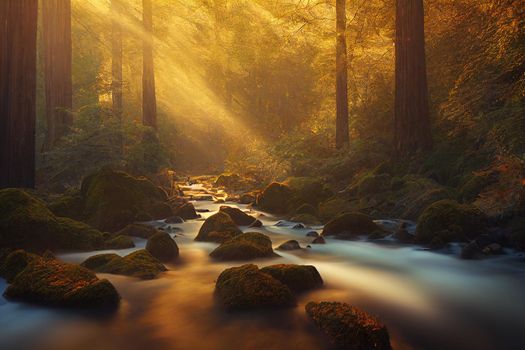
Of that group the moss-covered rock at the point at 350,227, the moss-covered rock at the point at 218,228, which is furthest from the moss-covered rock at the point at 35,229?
the moss-covered rock at the point at 350,227

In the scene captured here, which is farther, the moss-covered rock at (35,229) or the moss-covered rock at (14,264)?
the moss-covered rock at (35,229)

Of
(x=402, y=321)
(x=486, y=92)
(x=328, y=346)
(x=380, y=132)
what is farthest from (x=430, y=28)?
(x=328, y=346)

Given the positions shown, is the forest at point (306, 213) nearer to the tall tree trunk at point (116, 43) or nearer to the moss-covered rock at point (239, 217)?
the moss-covered rock at point (239, 217)

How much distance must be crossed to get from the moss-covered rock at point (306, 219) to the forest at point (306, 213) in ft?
0.29

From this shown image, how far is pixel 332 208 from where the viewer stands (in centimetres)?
1187

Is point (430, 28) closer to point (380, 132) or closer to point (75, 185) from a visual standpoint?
point (380, 132)

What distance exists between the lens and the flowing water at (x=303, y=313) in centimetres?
435

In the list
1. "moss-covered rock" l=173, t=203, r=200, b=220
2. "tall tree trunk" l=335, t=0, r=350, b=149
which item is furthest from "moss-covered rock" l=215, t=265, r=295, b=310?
"tall tree trunk" l=335, t=0, r=350, b=149

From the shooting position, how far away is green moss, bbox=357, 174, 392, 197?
1218 centimetres

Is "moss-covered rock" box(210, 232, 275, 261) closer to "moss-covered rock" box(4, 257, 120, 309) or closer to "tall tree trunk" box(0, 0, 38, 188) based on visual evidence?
"moss-covered rock" box(4, 257, 120, 309)

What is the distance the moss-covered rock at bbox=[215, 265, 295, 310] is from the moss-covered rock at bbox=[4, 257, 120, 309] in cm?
114

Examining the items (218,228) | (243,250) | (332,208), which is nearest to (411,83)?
(332,208)

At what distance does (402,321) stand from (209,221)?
508cm

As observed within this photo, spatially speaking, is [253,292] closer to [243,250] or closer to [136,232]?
[243,250]
